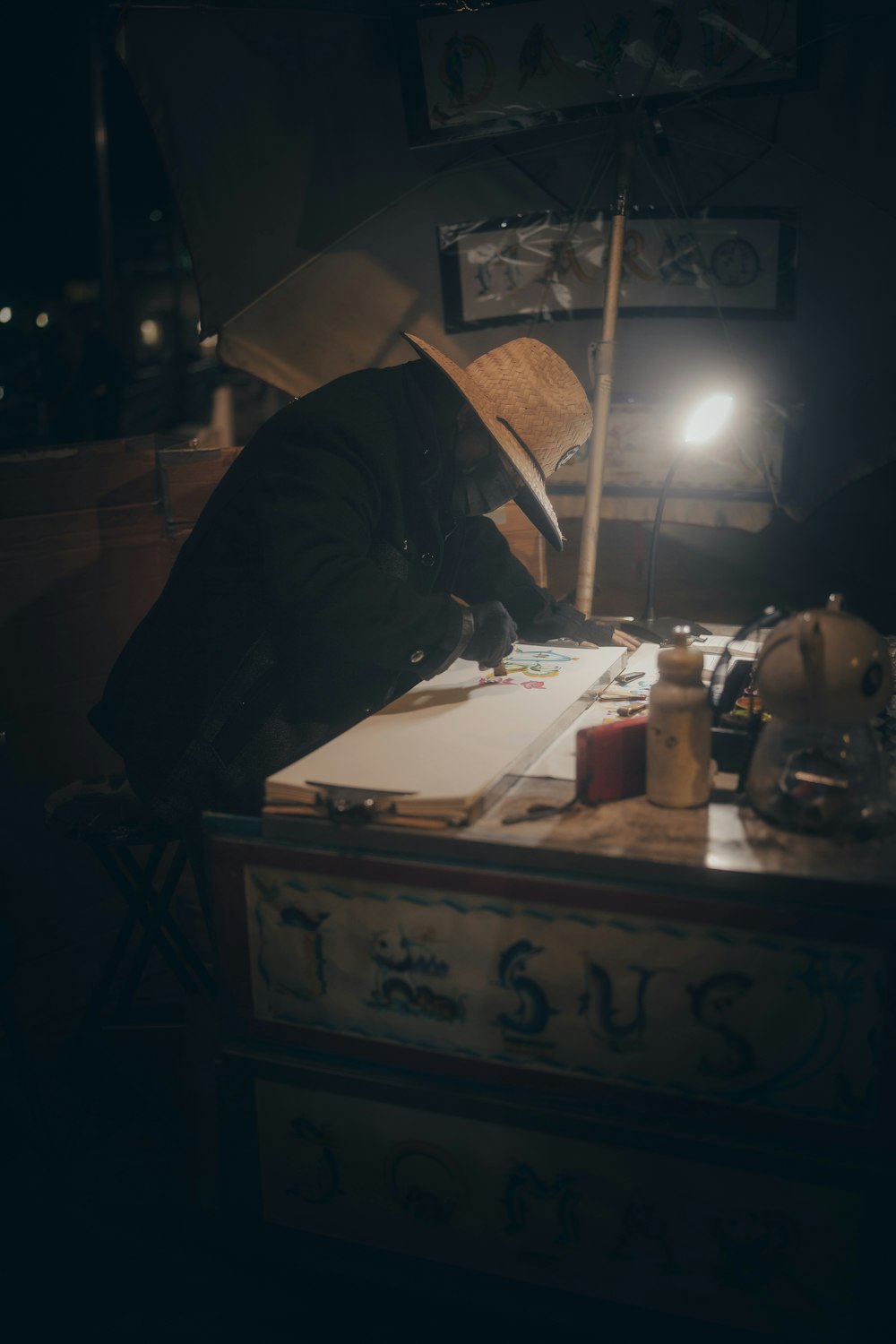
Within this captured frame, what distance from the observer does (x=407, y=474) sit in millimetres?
2381

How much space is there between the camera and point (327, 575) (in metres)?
2.03

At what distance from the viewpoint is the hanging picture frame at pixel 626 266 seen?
2.83 m

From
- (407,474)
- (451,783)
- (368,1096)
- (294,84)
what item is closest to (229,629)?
(407,474)

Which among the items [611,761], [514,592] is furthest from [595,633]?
[611,761]

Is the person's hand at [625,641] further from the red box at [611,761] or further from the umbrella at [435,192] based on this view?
the red box at [611,761]

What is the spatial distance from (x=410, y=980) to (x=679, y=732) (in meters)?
0.56

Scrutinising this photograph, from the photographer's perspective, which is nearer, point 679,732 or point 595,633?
point 679,732

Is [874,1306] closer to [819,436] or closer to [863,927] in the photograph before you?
[863,927]

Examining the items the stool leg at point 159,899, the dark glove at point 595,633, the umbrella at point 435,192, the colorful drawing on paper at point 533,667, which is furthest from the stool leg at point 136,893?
the umbrella at point 435,192

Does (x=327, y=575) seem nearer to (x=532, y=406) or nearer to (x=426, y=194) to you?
(x=532, y=406)

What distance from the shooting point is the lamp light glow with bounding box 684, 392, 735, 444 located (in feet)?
8.72

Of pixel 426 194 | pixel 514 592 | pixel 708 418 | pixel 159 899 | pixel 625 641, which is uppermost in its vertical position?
pixel 426 194

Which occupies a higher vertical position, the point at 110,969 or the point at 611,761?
the point at 611,761

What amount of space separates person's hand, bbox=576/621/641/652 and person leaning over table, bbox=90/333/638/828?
426 mm
